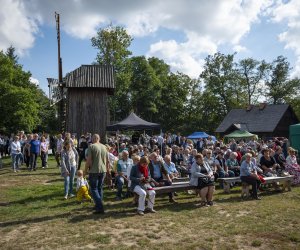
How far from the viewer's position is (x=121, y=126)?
866 inches

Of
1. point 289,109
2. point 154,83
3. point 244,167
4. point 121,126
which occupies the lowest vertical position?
point 244,167

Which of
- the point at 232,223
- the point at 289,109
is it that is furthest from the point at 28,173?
the point at 289,109

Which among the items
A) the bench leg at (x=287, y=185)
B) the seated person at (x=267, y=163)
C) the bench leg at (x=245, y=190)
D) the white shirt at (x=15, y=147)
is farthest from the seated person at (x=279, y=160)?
the white shirt at (x=15, y=147)

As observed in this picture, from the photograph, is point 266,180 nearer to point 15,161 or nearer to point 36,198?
point 36,198

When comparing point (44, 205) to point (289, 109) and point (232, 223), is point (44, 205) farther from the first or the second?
point (289, 109)

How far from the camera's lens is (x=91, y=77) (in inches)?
1089

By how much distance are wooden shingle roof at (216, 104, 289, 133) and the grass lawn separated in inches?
1293

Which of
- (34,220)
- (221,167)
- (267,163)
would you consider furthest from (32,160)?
(267,163)

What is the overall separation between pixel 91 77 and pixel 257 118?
24.5 metres

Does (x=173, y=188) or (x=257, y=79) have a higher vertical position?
(x=257, y=79)

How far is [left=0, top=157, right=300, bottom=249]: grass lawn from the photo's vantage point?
6.22m

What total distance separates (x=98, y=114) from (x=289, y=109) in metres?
27.2

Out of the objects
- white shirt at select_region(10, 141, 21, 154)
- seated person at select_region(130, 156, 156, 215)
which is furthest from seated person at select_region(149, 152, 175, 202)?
white shirt at select_region(10, 141, 21, 154)

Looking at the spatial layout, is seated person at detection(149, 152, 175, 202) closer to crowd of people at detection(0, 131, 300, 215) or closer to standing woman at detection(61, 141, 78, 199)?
crowd of people at detection(0, 131, 300, 215)
